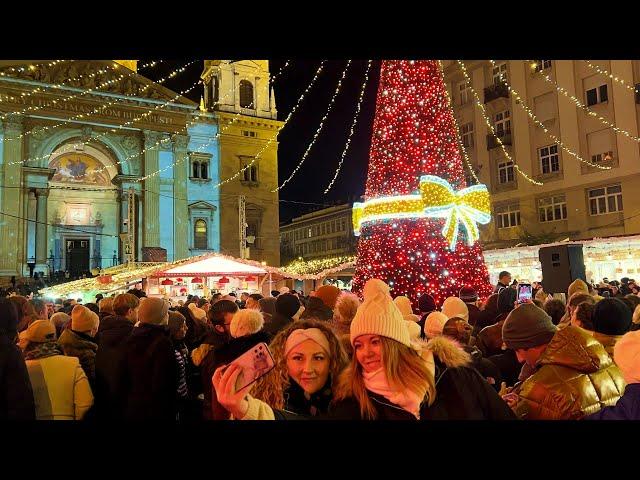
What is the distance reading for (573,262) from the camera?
13.3 m

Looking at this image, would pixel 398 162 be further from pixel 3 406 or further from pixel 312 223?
pixel 312 223

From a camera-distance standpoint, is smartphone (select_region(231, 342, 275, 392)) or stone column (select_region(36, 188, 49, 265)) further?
stone column (select_region(36, 188, 49, 265))

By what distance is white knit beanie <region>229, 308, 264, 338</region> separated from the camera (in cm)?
401

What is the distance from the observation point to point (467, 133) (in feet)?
112

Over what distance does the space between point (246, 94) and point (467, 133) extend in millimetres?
14662

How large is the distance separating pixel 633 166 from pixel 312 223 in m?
49.2

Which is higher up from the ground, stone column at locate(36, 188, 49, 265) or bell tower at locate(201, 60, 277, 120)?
bell tower at locate(201, 60, 277, 120)

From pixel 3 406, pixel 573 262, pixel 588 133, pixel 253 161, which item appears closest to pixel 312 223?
pixel 253 161

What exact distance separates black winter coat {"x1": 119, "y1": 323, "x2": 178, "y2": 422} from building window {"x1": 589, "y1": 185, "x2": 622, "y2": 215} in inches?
1030

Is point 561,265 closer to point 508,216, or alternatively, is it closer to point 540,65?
point 508,216

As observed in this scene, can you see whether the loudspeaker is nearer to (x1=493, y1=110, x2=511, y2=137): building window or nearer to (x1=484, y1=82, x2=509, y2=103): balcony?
(x1=493, y1=110, x2=511, y2=137): building window

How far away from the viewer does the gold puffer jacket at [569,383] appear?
268 centimetres

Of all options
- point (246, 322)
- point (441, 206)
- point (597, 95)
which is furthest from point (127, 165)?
point (246, 322)

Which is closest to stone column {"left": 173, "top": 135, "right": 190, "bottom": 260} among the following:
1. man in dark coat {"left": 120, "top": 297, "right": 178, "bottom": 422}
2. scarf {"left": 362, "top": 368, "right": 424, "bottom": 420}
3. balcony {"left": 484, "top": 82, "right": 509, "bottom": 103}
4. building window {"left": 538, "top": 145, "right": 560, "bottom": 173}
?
balcony {"left": 484, "top": 82, "right": 509, "bottom": 103}
